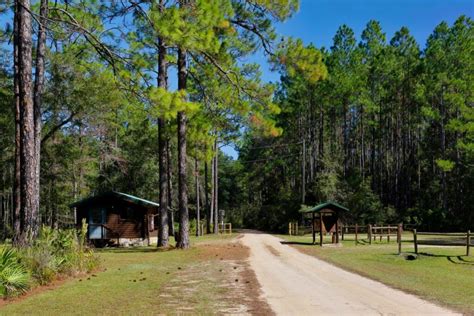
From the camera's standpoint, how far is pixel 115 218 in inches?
1115

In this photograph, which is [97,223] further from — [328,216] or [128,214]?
[328,216]

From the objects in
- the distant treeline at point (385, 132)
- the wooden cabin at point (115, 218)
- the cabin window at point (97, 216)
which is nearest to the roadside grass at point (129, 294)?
the wooden cabin at point (115, 218)

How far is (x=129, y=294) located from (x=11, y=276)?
7.65ft

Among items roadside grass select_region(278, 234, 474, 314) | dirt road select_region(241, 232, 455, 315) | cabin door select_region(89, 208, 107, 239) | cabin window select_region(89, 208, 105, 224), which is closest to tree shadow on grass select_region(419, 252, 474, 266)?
roadside grass select_region(278, 234, 474, 314)

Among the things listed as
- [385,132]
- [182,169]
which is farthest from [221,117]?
[385,132]

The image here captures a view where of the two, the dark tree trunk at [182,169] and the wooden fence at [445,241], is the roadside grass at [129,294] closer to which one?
the dark tree trunk at [182,169]

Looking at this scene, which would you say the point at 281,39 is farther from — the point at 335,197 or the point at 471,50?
the point at 471,50

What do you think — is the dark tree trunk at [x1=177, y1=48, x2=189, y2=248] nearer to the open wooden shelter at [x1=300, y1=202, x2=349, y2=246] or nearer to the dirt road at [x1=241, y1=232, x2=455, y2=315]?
the open wooden shelter at [x1=300, y1=202, x2=349, y2=246]

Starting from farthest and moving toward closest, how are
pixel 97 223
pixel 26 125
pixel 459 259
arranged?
pixel 97 223 < pixel 459 259 < pixel 26 125

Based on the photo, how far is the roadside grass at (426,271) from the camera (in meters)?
9.82

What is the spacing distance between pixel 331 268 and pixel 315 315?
24.2ft

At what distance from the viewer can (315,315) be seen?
785 cm

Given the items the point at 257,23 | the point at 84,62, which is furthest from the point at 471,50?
the point at 84,62

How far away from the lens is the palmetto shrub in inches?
386
